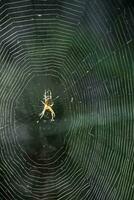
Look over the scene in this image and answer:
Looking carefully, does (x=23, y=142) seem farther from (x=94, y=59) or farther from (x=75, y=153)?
(x=94, y=59)

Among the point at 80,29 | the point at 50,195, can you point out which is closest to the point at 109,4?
the point at 80,29

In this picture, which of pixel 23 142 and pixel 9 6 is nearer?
pixel 9 6

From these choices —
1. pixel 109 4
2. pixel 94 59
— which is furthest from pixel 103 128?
pixel 109 4

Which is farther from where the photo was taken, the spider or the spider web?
the spider

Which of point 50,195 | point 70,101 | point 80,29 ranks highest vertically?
point 80,29

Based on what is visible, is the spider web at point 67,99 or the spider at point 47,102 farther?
the spider at point 47,102

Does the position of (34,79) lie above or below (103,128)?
above

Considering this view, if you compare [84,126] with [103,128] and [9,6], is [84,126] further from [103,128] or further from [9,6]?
[9,6]
